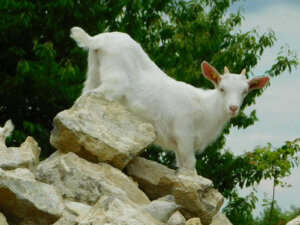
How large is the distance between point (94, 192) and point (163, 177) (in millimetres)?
1128

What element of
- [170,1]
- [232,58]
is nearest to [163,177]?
[232,58]

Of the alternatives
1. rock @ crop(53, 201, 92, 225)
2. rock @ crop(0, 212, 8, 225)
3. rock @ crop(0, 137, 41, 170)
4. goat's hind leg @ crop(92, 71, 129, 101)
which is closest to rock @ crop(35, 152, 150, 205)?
rock @ crop(0, 137, 41, 170)

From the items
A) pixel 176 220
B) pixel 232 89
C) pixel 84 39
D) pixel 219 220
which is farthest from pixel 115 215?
pixel 84 39

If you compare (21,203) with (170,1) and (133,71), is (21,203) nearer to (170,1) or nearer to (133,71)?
(133,71)

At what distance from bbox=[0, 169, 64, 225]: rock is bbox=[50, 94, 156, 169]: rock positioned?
1112mm

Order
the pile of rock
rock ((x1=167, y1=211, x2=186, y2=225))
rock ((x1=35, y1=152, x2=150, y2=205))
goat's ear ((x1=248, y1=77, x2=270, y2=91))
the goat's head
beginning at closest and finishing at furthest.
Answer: the pile of rock → rock ((x1=167, y1=211, x2=186, y2=225)) → rock ((x1=35, y1=152, x2=150, y2=205)) → the goat's head → goat's ear ((x1=248, y1=77, x2=270, y2=91))

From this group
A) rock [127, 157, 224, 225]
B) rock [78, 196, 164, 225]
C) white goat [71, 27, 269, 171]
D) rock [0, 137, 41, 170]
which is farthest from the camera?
white goat [71, 27, 269, 171]

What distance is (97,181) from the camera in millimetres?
7395

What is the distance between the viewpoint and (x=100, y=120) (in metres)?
8.28

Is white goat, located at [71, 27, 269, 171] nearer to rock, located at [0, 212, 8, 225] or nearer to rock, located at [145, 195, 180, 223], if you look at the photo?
rock, located at [145, 195, 180, 223]

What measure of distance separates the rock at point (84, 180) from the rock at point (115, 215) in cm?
86

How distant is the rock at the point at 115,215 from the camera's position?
19.6 ft

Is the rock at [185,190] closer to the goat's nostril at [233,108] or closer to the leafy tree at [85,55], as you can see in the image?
the goat's nostril at [233,108]

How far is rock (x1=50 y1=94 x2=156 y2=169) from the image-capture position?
26.0ft
